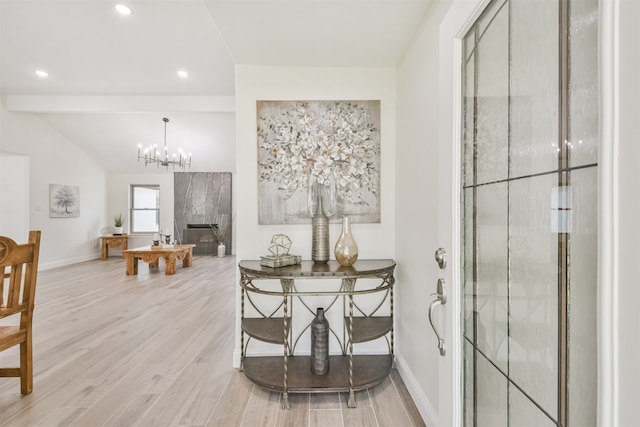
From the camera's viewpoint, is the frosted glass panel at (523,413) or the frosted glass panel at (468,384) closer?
the frosted glass panel at (523,413)

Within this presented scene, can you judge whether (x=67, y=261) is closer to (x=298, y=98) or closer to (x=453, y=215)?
(x=298, y=98)

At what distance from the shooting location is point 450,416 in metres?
1.06

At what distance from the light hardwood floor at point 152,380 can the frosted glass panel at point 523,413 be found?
1115mm

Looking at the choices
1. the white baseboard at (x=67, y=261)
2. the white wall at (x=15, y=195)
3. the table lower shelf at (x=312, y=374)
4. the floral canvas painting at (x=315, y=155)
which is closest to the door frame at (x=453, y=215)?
the table lower shelf at (x=312, y=374)

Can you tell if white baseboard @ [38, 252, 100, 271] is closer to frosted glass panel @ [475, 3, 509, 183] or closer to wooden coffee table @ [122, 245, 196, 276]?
wooden coffee table @ [122, 245, 196, 276]

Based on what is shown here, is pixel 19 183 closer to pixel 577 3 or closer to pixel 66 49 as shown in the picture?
pixel 66 49

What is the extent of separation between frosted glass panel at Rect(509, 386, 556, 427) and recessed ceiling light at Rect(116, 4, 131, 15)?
3.72m

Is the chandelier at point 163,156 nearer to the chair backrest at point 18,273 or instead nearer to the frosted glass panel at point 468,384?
the chair backrest at point 18,273

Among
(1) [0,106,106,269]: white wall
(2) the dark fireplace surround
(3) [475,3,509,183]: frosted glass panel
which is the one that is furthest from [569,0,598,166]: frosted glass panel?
(2) the dark fireplace surround

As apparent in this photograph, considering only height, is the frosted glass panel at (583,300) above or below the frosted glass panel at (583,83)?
below

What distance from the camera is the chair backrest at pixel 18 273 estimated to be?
6.00ft

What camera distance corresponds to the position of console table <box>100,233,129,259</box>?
25.4 ft
